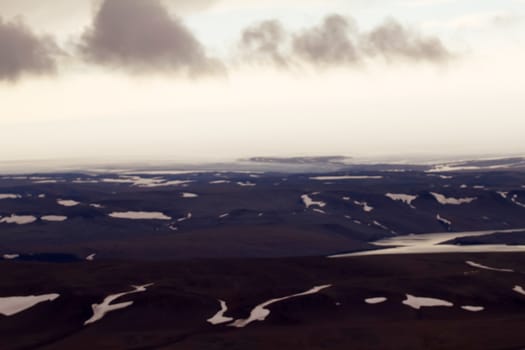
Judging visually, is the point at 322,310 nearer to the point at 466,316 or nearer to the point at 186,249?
the point at 466,316

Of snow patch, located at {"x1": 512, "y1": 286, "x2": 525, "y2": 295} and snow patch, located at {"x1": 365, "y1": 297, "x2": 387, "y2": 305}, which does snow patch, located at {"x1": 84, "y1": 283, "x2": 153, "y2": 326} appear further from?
snow patch, located at {"x1": 512, "y1": 286, "x2": 525, "y2": 295}

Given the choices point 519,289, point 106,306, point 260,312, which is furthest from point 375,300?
point 106,306

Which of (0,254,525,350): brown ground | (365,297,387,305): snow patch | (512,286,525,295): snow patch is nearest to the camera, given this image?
(0,254,525,350): brown ground

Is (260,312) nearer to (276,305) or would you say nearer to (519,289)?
(276,305)

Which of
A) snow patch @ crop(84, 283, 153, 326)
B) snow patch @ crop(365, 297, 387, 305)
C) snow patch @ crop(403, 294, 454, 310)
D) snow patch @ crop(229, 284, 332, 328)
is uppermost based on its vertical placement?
snow patch @ crop(84, 283, 153, 326)

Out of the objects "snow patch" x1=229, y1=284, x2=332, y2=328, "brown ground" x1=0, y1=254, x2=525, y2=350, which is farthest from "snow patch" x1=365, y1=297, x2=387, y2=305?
"snow patch" x1=229, y1=284, x2=332, y2=328

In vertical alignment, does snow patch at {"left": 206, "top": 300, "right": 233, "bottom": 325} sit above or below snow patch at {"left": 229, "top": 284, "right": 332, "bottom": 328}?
below

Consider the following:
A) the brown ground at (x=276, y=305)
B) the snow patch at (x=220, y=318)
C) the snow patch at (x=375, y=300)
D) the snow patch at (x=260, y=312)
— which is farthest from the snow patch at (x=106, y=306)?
the snow patch at (x=375, y=300)

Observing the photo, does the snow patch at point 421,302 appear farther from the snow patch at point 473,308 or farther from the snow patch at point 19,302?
the snow patch at point 19,302

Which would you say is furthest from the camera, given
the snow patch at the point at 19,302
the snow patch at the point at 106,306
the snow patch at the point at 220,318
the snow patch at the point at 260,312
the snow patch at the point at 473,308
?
the snow patch at the point at 473,308

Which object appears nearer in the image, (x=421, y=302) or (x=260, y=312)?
(x=260, y=312)

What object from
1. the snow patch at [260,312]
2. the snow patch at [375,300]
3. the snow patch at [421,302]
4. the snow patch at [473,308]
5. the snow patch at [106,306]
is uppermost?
the snow patch at [106,306]
